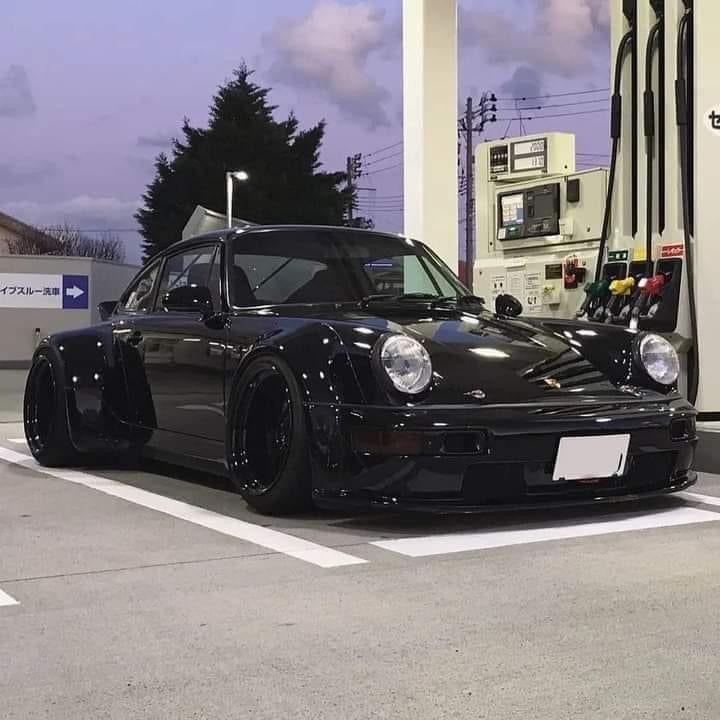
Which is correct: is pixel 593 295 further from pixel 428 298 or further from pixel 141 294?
pixel 141 294

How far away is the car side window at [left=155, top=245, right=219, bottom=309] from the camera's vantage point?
4895 mm

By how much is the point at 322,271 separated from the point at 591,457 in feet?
4.96

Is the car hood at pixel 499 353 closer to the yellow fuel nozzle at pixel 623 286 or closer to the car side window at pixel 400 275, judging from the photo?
the car side window at pixel 400 275

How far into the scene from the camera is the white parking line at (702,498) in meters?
4.46

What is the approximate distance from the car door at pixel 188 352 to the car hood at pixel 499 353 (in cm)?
48

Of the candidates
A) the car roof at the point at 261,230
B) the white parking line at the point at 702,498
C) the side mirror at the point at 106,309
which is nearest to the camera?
the white parking line at the point at 702,498

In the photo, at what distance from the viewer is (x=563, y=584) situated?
3059mm

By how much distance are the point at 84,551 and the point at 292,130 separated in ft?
161

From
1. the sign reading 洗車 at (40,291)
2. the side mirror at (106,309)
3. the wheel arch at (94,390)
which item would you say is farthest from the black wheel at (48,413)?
the sign reading 洗車 at (40,291)

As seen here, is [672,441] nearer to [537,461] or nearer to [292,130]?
[537,461]

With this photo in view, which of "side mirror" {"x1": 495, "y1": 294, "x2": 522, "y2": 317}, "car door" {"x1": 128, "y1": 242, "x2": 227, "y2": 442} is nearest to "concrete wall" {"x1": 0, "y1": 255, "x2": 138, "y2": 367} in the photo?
"car door" {"x1": 128, "y1": 242, "x2": 227, "y2": 442}

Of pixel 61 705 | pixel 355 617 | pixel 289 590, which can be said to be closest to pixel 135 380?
pixel 289 590

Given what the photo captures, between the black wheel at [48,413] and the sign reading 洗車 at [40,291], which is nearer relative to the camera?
the black wheel at [48,413]

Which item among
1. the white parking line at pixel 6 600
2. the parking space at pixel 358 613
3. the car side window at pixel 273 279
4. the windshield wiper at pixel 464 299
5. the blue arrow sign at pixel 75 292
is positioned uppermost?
the blue arrow sign at pixel 75 292
